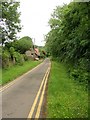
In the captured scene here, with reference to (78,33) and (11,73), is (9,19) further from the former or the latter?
(78,33)

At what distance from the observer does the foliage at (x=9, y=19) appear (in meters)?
40.3

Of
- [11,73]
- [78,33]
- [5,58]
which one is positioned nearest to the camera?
[78,33]

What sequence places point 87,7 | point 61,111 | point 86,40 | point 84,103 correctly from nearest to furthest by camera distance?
1. point 87,7
2. point 61,111
3. point 86,40
4. point 84,103

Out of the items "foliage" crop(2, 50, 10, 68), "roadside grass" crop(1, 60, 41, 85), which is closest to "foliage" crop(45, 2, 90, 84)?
"roadside grass" crop(1, 60, 41, 85)

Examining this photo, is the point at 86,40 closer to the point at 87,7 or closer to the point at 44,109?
the point at 87,7

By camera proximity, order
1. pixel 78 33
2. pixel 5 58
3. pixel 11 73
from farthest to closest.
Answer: pixel 5 58 < pixel 11 73 < pixel 78 33

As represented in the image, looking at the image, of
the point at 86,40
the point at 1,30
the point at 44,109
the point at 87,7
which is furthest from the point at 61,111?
the point at 1,30

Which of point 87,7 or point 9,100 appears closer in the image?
Result: point 87,7

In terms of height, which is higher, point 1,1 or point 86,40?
point 1,1

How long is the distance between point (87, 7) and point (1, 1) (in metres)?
29.9

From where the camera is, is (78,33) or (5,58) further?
(5,58)

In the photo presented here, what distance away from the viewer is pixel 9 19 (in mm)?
41281

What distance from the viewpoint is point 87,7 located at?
10.9 metres

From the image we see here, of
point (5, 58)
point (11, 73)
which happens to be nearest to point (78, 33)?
point (11, 73)
